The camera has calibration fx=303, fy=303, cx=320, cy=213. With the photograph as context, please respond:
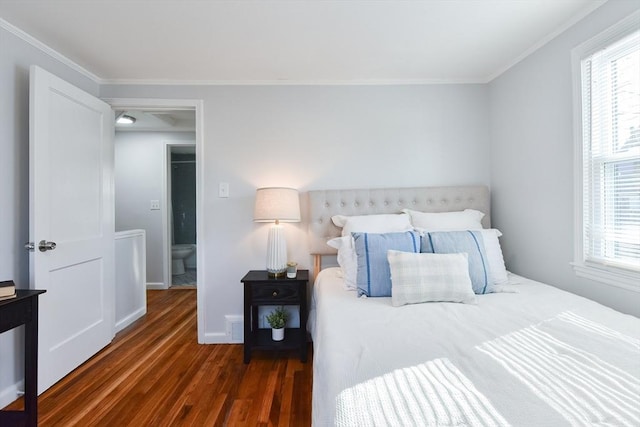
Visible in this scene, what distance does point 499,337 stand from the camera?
123cm

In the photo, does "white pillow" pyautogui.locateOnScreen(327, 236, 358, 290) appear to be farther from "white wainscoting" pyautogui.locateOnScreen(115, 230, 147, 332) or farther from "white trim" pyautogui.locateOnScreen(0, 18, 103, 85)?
"white trim" pyautogui.locateOnScreen(0, 18, 103, 85)

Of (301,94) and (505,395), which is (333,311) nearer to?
(505,395)

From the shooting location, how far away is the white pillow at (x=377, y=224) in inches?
91.4

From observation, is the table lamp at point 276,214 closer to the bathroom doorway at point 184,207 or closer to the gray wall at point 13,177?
the gray wall at point 13,177

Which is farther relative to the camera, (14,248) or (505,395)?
(14,248)

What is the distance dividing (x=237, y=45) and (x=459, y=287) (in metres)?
2.12

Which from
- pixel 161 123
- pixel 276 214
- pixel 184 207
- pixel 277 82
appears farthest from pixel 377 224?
pixel 184 207

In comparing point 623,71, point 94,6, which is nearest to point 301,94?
point 94,6

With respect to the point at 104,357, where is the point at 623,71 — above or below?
above

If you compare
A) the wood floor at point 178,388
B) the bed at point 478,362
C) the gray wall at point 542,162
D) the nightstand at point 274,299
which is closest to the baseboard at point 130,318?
the wood floor at point 178,388

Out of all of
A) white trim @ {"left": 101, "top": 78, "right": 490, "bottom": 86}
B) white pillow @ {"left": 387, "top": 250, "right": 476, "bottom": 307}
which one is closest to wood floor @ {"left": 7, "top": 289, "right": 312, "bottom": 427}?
white pillow @ {"left": 387, "top": 250, "right": 476, "bottom": 307}

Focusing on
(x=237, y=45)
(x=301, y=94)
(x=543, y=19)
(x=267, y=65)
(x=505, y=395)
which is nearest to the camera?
(x=505, y=395)

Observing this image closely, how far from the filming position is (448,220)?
238 centimetres

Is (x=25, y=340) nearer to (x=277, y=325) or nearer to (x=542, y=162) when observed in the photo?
(x=277, y=325)
